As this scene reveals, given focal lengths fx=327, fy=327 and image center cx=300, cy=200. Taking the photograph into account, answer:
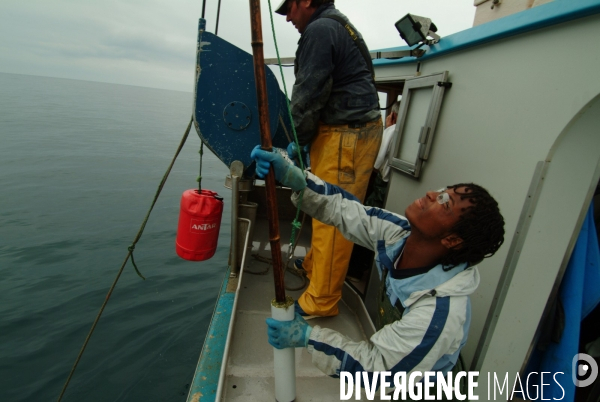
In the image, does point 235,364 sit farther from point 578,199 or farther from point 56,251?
point 56,251

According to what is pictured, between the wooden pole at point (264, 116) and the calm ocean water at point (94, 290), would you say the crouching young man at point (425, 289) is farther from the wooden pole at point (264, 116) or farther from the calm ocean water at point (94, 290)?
the calm ocean water at point (94, 290)

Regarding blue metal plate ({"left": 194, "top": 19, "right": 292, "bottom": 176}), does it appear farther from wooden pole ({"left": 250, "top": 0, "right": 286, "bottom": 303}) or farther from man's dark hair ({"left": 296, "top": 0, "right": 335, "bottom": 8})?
wooden pole ({"left": 250, "top": 0, "right": 286, "bottom": 303})

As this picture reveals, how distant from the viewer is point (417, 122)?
9.16 feet

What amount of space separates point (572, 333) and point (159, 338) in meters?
5.09

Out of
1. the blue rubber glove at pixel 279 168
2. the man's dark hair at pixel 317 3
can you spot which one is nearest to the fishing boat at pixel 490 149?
the man's dark hair at pixel 317 3

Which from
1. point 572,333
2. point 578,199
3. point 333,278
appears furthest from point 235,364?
point 578,199

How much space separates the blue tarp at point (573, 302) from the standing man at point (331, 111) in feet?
4.33

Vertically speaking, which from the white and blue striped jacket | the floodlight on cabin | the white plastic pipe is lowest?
the white plastic pipe

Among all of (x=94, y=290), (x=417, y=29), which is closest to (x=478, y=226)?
(x=417, y=29)

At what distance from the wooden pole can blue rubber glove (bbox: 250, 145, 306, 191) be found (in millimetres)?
32

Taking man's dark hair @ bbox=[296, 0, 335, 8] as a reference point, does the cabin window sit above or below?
below

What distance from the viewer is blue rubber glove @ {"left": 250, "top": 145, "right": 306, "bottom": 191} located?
59.2 inches

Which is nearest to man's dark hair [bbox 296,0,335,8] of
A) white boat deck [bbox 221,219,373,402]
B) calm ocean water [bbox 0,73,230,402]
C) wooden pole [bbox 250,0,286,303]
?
wooden pole [bbox 250,0,286,303]

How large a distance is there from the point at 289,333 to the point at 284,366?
31 cm
